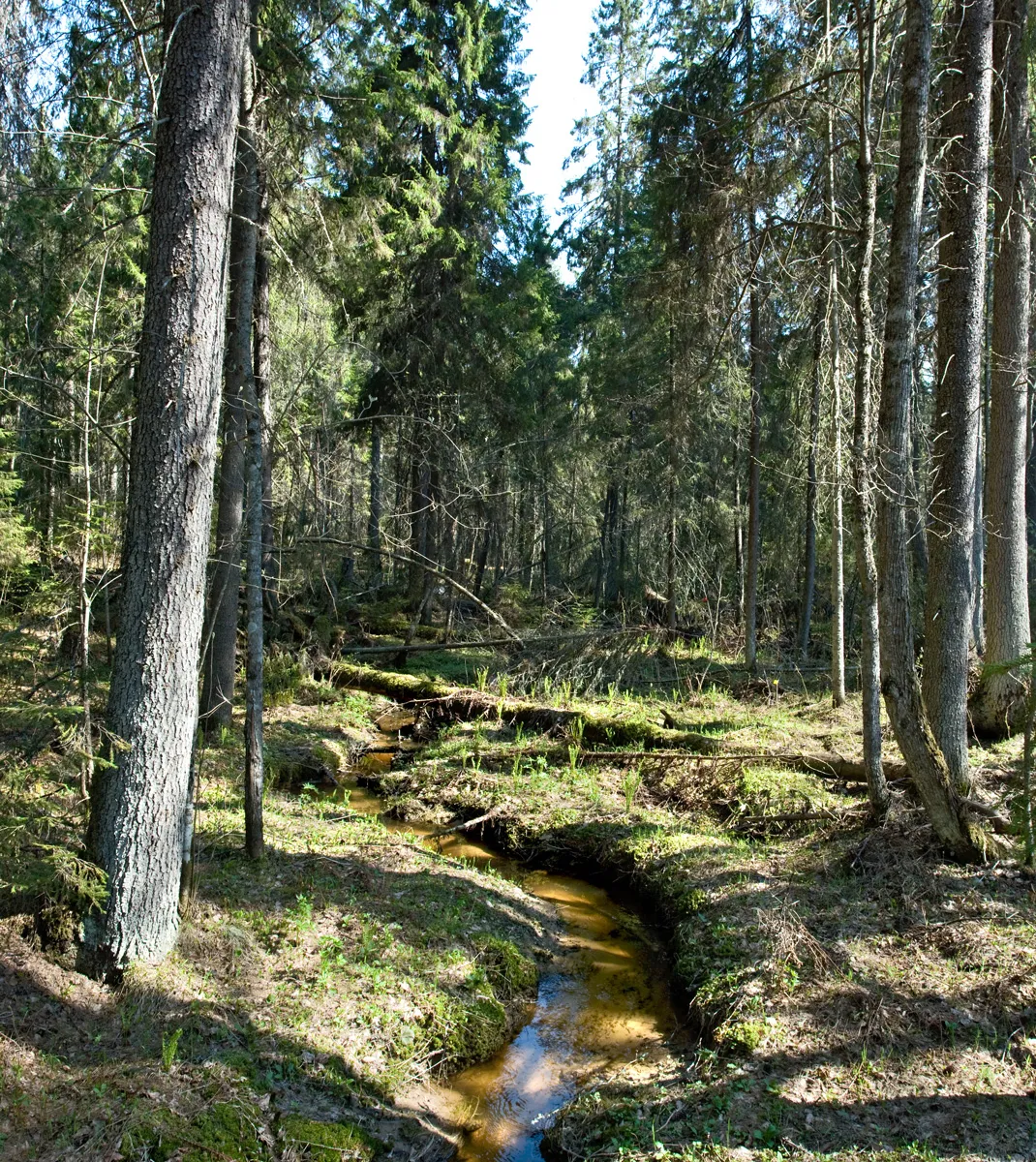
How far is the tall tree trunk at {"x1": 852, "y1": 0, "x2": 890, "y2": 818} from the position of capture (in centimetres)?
618

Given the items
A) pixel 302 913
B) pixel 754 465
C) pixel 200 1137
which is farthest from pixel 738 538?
pixel 200 1137

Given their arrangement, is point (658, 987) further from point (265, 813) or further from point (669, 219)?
point (669, 219)

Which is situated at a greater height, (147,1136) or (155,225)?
(155,225)

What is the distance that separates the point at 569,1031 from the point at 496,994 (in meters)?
0.55

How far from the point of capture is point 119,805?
169 inches

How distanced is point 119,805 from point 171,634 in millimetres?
967

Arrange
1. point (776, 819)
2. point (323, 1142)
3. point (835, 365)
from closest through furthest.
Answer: point (323, 1142), point (835, 365), point (776, 819)

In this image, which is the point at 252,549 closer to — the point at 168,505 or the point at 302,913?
Answer: the point at 168,505

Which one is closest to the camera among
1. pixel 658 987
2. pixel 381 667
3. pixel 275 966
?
pixel 275 966

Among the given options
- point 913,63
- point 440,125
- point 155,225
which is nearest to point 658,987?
point 155,225

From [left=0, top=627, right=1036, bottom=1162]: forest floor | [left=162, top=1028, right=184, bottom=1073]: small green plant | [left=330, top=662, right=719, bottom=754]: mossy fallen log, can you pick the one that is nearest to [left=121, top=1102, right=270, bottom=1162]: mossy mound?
[left=0, top=627, right=1036, bottom=1162]: forest floor

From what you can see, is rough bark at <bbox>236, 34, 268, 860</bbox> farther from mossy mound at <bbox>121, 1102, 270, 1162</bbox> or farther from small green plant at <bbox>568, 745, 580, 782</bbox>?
small green plant at <bbox>568, 745, 580, 782</bbox>

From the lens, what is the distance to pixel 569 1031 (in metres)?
5.29

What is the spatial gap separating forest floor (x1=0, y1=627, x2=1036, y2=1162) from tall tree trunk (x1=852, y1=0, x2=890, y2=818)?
2.37 feet
